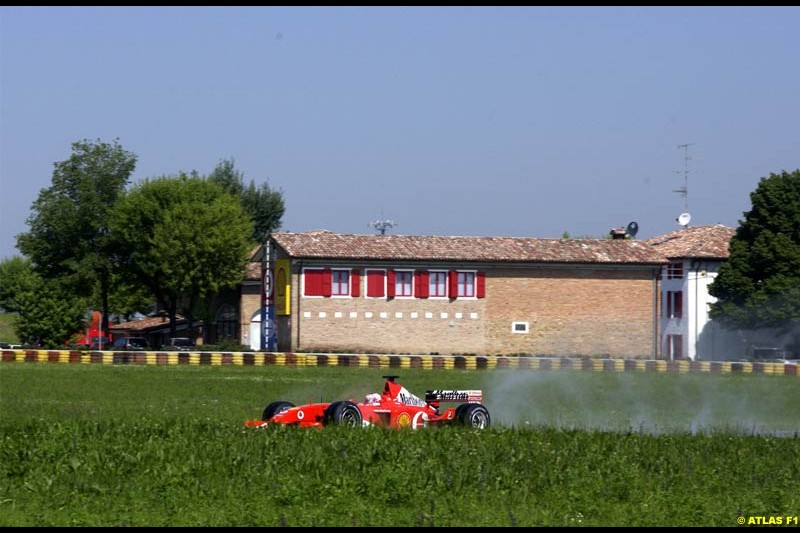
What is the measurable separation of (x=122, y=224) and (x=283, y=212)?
37.0m

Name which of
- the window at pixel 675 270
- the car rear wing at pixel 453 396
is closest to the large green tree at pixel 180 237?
the window at pixel 675 270

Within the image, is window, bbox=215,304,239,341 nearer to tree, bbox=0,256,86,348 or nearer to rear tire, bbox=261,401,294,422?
tree, bbox=0,256,86,348

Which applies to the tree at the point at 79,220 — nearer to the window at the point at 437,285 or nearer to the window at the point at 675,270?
the window at the point at 437,285

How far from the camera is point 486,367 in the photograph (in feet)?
192

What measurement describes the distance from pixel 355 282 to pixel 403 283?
312 cm

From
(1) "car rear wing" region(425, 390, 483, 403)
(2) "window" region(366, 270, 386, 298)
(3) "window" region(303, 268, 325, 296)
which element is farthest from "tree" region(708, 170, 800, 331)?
(1) "car rear wing" region(425, 390, 483, 403)

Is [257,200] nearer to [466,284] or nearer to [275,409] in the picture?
[466,284]

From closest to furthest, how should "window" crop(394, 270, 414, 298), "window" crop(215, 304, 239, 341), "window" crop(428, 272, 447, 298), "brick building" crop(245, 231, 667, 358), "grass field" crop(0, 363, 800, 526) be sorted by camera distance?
1. "grass field" crop(0, 363, 800, 526)
2. "brick building" crop(245, 231, 667, 358)
3. "window" crop(394, 270, 414, 298)
4. "window" crop(428, 272, 447, 298)
5. "window" crop(215, 304, 239, 341)

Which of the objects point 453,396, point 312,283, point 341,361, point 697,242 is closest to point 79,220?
point 312,283

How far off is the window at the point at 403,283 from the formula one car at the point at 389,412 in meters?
47.2

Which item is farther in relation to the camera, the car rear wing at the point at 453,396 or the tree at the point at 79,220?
the tree at the point at 79,220

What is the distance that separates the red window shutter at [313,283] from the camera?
72.4 meters

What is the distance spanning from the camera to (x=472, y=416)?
990 inches

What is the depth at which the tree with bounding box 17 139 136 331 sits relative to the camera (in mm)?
84312
